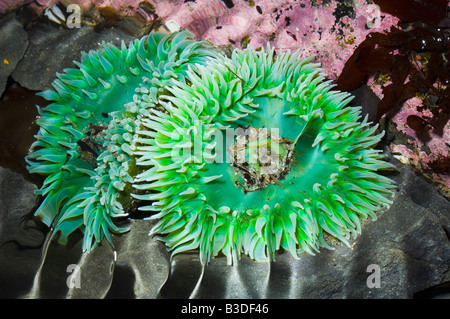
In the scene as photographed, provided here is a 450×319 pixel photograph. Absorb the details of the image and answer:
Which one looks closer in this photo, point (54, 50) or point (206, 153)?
point (206, 153)

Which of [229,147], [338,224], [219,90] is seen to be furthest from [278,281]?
[219,90]

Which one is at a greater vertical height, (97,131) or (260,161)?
(97,131)

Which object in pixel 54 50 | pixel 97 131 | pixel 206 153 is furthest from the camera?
pixel 54 50

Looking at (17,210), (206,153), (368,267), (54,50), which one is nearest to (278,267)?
(368,267)

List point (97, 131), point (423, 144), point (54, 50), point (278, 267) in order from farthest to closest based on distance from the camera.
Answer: point (54, 50)
point (423, 144)
point (97, 131)
point (278, 267)

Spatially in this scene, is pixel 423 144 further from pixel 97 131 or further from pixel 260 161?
pixel 97 131

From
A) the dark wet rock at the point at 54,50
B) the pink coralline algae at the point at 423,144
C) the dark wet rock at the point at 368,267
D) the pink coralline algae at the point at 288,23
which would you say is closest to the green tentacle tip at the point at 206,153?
the dark wet rock at the point at 368,267

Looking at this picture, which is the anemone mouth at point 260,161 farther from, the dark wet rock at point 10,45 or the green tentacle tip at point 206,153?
the dark wet rock at point 10,45
